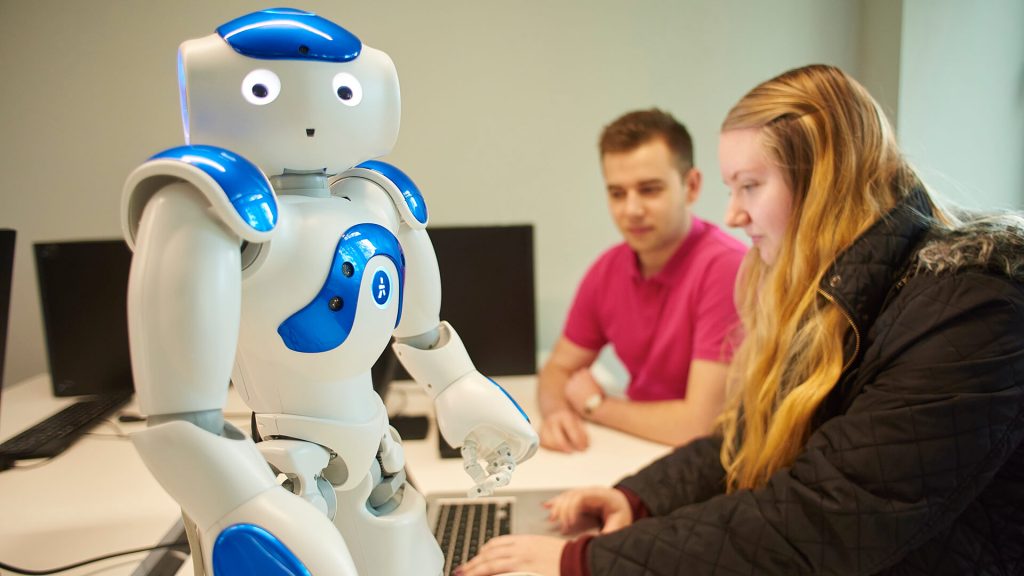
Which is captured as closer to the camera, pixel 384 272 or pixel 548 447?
pixel 384 272

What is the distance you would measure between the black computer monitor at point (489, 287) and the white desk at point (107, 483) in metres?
0.17

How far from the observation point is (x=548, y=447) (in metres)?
1.24

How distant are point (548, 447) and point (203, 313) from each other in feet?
2.94

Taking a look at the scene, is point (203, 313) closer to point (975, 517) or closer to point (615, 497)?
point (615, 497)

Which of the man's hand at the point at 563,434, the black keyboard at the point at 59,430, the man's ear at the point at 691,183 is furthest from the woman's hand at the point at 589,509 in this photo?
the black keyboard at the point at 59,430

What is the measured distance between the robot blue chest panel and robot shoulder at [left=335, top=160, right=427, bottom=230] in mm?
82

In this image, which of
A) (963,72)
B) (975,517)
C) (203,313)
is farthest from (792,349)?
(963,72)

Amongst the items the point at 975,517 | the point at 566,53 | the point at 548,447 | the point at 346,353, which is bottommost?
the point at 548,447

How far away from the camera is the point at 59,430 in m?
1.25

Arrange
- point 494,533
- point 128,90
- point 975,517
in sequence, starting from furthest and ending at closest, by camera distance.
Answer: point 128,90 < point 494,533 < point 975,517

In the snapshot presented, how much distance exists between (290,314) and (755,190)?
63 centimetres

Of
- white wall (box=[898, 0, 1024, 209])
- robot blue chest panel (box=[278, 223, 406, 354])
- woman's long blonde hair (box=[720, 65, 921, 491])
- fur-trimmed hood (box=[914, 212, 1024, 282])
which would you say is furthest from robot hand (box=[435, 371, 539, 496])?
white wall (box=[898, 0, 1024, 209])

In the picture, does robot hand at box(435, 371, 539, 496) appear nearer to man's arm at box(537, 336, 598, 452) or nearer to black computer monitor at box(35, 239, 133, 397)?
man's arm at box(537, 336, 598, 452)

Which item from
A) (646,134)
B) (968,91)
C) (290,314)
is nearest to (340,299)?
(290,314)
